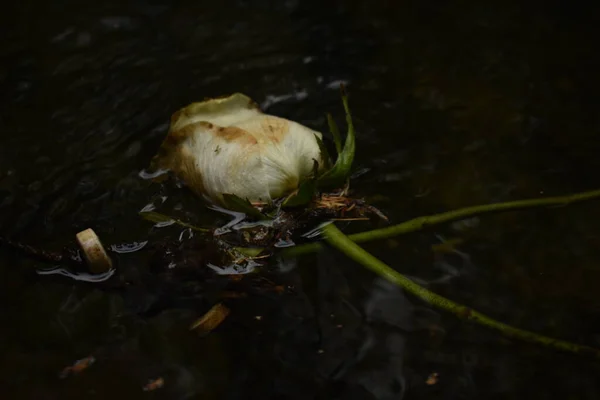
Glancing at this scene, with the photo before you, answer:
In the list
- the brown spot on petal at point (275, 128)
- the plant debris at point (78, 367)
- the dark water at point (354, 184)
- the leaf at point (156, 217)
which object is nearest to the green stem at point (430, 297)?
the dark water at point (354, 184)

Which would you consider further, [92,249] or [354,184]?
[354,184]

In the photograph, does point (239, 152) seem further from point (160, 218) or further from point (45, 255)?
point (45, 255)

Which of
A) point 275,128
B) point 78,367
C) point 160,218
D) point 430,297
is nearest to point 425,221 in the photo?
point 430,297

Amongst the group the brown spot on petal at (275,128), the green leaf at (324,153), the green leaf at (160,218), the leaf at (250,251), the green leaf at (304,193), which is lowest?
the leaf at (250,251)

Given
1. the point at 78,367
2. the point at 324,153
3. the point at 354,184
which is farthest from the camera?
the point at 354,184

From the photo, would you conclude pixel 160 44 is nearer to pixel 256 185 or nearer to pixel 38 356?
pixel 256 185

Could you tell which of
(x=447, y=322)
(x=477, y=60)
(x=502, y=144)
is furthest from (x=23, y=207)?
(x=477, y=60)

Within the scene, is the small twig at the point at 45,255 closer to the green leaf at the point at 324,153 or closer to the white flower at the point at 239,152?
the white flower at the point at 239,152
